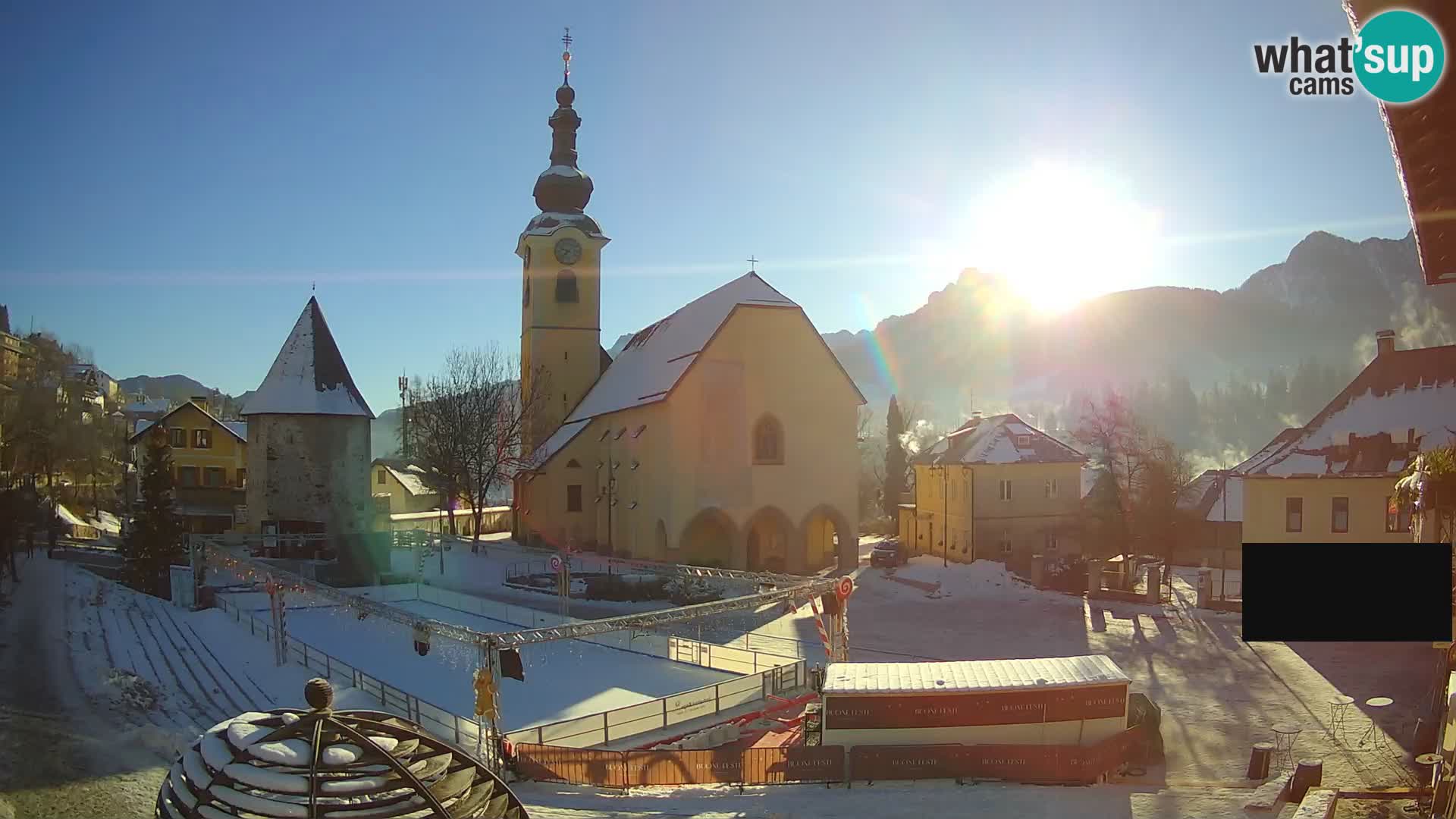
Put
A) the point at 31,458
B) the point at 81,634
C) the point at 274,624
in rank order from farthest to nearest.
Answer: the point at 31,458
the point at 274,624
the point at 81,634

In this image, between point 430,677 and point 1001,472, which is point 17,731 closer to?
point 430,677

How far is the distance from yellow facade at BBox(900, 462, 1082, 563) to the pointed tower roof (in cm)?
2480

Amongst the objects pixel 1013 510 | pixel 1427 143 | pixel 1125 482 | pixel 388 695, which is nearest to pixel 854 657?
pixel 388 695

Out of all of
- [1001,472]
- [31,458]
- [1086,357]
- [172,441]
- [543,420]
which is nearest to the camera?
[31,458]

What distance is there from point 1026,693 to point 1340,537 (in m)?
21.1

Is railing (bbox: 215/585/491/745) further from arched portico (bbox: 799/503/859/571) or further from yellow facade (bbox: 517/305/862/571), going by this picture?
arched portico (bbox: 799/503/859/571)

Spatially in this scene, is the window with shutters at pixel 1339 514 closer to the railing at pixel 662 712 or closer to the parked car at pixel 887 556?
the parked car at pixel 887 556

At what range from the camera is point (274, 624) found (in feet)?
62.3

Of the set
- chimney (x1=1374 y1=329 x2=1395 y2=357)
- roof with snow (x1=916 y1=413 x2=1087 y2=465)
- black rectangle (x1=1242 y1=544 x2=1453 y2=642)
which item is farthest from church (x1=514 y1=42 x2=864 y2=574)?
black rectangle (x1=1242 y1=544 x2=1453 y2=642)

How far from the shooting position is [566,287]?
49.8 m

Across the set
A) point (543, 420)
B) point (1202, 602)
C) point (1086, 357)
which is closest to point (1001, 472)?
point (1202, 602)

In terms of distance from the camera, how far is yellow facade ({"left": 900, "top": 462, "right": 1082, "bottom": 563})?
39125 mm

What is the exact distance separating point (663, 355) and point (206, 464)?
23.8 meters

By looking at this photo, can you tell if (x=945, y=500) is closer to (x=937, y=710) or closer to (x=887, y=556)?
(x=887, y=556)
